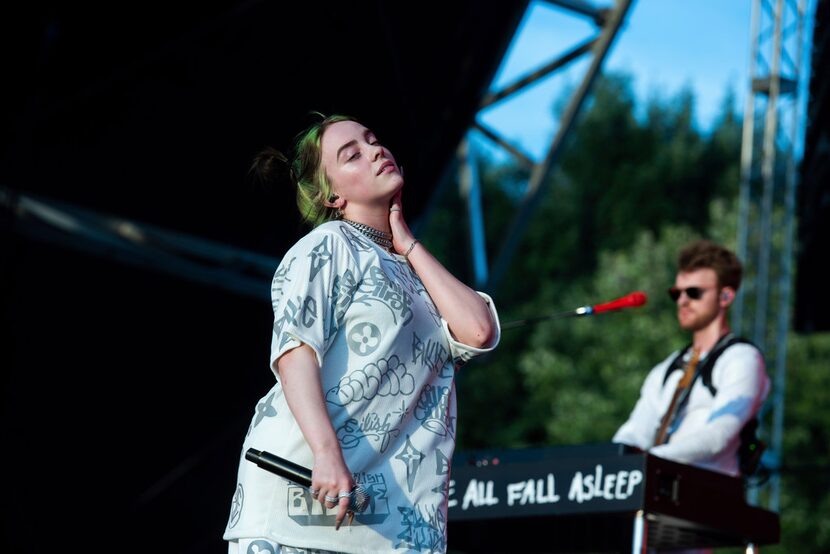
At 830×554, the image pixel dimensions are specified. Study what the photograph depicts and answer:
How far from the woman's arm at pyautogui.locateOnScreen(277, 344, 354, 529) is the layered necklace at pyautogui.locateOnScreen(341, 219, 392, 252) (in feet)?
1.13

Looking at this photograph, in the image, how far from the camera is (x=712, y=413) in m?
4.54

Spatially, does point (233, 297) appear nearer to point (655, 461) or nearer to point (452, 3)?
point (452, 3)

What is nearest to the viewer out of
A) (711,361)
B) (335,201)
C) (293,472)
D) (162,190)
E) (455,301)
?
(293,472)

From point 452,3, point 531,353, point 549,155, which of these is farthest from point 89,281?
point 531,353

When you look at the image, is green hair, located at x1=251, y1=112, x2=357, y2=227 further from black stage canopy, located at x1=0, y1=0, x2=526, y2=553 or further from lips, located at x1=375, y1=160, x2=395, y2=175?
black stage canopy, located at x1=0, y1=0, x2=526, y2=553

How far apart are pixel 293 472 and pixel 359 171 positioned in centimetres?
68

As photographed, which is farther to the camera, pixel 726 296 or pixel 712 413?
pixel 726 296

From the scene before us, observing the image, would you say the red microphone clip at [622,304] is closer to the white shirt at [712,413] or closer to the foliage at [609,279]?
the white shirt at [712,413]

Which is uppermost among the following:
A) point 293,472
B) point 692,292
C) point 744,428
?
point 692,292

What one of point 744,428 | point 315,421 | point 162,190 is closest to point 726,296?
point 744,428

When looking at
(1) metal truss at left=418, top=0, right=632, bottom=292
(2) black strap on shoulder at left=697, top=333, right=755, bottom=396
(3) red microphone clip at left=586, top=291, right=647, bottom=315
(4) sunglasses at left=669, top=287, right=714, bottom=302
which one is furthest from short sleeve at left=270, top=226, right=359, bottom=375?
(1) metal truss at left=418, top=0, right=632, bottom=292

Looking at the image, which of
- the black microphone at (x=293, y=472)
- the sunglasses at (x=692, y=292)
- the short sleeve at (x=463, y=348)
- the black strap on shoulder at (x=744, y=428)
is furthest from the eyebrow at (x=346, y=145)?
the sunglasses at (x=692, y=292)

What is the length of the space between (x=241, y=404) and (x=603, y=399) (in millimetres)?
15534

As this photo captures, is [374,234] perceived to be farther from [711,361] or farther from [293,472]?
[711,361]
